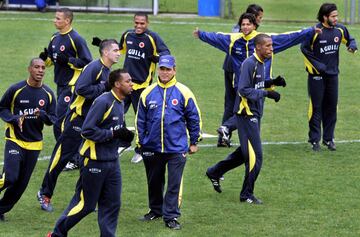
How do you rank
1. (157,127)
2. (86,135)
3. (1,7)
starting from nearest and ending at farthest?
(86,135) → (157,127) → (1,7)

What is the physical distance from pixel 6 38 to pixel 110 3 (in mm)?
5911

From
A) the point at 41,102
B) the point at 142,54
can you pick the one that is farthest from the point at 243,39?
the point at 41,102

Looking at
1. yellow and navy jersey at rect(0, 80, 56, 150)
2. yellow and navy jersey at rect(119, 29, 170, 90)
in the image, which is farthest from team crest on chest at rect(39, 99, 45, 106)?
yellow and navy jersey at rect(119, 29, 170, 90)

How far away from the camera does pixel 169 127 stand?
1345 cm

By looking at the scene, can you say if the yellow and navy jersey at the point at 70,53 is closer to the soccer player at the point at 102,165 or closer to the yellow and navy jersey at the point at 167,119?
the yellow and navy jersey at the point at 167,119

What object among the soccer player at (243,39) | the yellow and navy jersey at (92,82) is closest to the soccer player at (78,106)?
the yellow and navy jersey at (92,82)

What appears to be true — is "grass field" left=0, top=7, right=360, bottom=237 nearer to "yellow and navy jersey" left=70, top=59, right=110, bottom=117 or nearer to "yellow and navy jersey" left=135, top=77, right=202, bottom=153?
"yellow and navy jersey" left=135, top=77, right=202, bottom=153

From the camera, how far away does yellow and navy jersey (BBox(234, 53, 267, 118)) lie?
47.0ft

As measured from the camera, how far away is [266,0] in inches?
1494

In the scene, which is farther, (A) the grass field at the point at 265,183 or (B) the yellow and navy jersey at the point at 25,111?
(B) the yellow and navy jersey at the point at 25,111

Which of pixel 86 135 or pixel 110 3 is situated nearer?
pixel 86 135

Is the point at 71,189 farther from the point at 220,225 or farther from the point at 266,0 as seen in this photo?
the point at 266,0

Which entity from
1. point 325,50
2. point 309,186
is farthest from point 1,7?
point 309,186

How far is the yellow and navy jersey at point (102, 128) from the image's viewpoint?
12.1 metres
